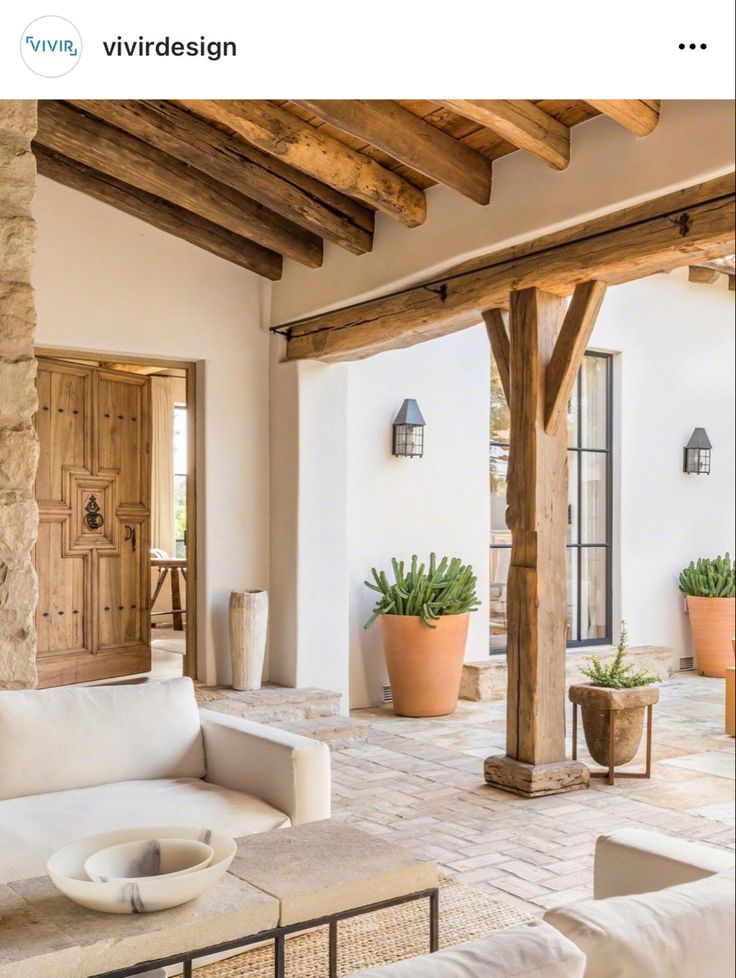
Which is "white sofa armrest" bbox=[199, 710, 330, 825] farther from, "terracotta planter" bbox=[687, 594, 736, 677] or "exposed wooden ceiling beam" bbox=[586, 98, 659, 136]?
"terracotta planter" bbox=[687, 594, 736, 677]

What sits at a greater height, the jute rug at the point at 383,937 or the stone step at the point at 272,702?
the stone step at the point at 272,702

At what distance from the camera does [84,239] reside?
4160mm

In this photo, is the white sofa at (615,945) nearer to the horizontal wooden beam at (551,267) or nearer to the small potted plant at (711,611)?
the horizontal wooden beam at (551,267)

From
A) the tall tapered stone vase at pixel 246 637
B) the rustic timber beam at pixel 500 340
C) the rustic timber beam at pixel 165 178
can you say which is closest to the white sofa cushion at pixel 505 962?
the rustic timber beam at pixel 500 340

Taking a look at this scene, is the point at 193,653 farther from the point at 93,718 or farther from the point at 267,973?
the point at 267,973

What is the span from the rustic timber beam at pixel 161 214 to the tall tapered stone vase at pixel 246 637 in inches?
62.2

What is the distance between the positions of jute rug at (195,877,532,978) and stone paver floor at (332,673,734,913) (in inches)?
4.2

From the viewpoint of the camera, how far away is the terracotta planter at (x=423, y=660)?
4617 millimetres

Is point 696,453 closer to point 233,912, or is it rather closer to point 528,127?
point 528,127

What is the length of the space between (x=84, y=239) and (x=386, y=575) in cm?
223

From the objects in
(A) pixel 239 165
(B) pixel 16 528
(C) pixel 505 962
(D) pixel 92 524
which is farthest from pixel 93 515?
(C) pixel 505 962

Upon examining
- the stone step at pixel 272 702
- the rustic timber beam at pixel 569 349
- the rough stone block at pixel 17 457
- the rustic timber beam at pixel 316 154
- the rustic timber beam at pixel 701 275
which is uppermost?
the rustic timber beam at pixel 701 275

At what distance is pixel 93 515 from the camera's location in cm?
457
